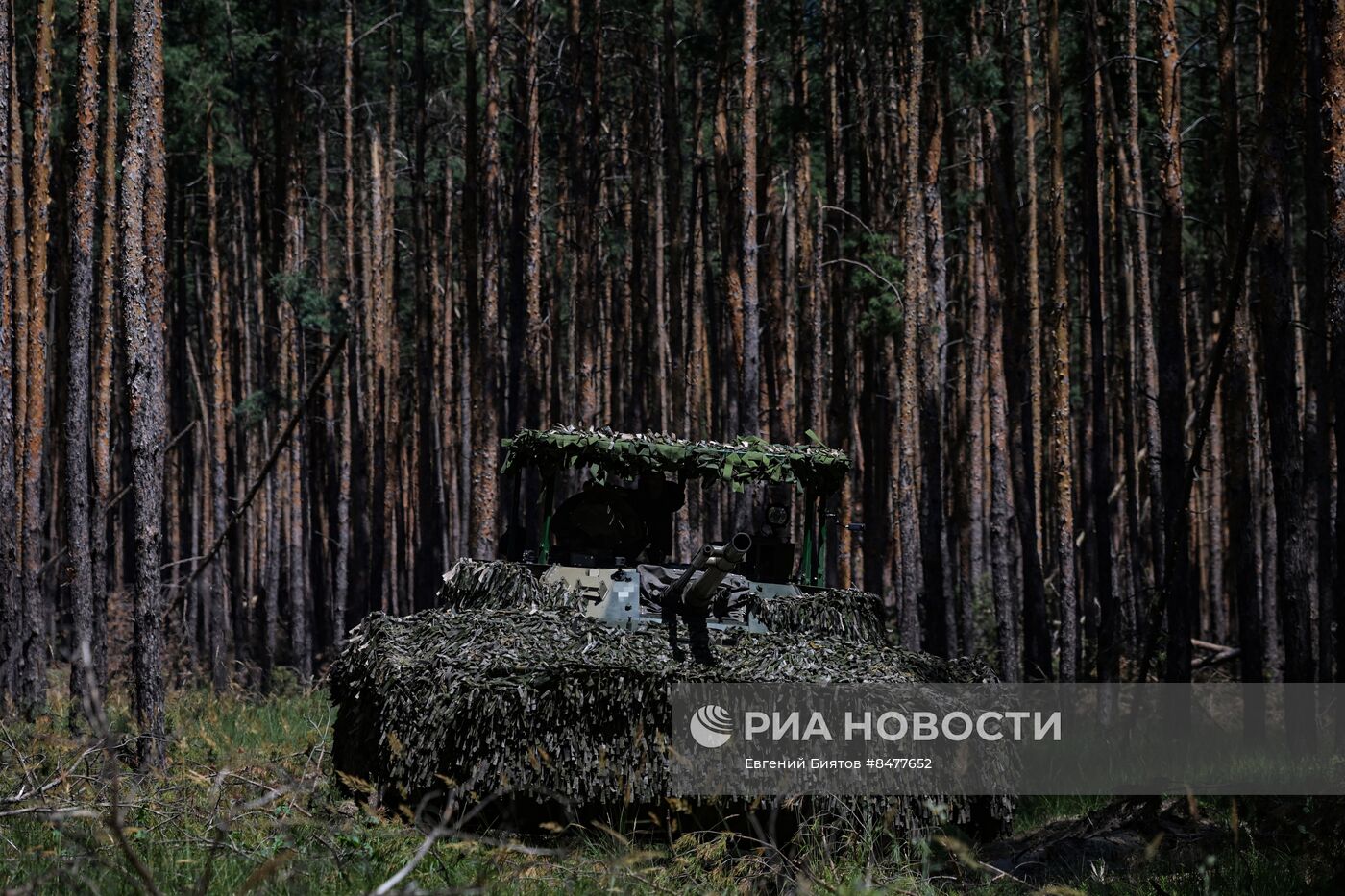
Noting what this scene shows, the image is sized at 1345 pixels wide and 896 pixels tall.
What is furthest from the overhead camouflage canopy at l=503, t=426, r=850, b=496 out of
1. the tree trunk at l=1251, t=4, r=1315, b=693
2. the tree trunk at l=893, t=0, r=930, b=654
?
the tree trunk at l=893, t=0, r=930, b=654

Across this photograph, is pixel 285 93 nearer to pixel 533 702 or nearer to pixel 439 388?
pixel 439 388

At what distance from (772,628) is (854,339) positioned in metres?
22.8

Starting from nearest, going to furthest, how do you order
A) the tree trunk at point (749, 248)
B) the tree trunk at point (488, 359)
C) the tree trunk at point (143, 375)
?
the tree trunk at point (143, 375) → the tree trunk at point (749, 248) → the tree trunk at point (488, 359)

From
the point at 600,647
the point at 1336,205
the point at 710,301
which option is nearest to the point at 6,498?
the point at 600,647

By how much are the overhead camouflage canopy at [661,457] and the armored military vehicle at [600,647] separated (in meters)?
0.02

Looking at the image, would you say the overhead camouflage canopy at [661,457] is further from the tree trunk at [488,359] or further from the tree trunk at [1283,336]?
the tree trunk at [488,359]

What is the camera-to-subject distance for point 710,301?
31.9m

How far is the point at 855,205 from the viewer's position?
3031cm

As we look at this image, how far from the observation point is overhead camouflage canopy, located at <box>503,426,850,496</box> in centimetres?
1100

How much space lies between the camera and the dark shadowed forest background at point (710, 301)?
15.1 meters

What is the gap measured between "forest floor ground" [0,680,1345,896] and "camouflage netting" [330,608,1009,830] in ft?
1.16

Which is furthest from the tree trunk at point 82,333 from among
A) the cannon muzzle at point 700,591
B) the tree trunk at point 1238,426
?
the tree trunk at point 1238,426

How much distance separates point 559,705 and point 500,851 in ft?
8.65

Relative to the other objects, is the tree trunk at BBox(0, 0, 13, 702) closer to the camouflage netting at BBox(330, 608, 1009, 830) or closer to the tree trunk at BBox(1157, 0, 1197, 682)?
the camouflage netting at BBox(330, 608, 1009, 830)
